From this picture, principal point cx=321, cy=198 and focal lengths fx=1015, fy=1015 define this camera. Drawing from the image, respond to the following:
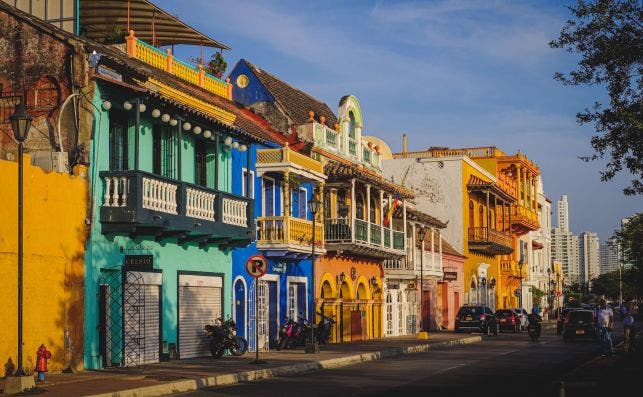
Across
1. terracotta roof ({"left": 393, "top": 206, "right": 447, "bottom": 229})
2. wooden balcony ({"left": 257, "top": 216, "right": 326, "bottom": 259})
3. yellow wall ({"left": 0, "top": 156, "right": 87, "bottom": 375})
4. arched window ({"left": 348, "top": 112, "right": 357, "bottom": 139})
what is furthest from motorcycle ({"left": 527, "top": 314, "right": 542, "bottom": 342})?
yellow wall ({"left": 0, "top": 156, "right": 87, "bottom": 375})

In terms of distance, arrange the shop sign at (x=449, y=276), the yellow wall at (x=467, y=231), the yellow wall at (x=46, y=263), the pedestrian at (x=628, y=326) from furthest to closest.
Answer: the yellow wall at (x=467, y=231) → the shop sign at (x=449, y=276) → the pedestrian at (x=628, y=326) → the yellow wall at (x=46, y=263)

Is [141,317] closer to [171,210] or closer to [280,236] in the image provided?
[171,210]

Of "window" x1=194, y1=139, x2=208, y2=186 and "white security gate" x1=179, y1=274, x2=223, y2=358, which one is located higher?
"window" x1=194, y1=139, x2=208, y2=186

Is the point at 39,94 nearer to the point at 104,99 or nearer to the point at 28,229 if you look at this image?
the point at 104,99

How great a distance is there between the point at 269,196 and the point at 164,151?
763 centimetres

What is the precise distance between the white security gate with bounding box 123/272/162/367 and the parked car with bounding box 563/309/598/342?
2395 centimetres

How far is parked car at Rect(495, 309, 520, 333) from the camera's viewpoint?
2238 inches

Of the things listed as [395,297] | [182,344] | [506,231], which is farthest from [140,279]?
[506,231]

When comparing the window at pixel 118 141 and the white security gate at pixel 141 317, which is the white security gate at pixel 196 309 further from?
the window at pixel 118 141

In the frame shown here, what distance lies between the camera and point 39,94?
2408 centimetres

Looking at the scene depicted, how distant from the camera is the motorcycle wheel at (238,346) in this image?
95.7 ft

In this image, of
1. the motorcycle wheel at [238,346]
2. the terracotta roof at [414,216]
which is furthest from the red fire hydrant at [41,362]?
the terracotta roof at [414,216]

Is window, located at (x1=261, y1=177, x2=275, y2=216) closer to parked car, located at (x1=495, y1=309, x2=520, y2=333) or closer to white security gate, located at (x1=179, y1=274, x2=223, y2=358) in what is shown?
white security gate, located at (x1=179, y1=274, x2=223, y2=358)

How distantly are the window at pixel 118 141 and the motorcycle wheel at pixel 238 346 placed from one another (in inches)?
263
